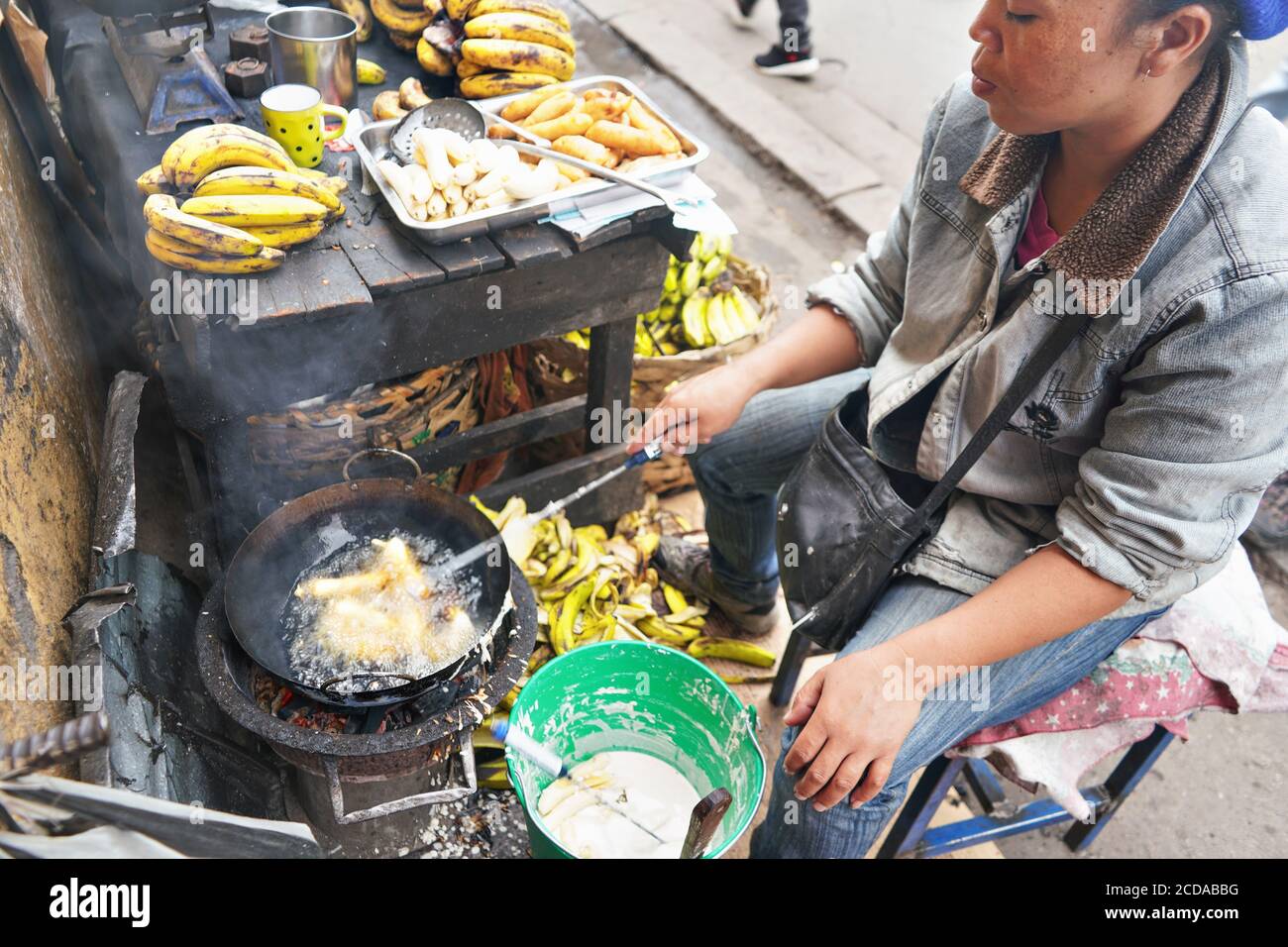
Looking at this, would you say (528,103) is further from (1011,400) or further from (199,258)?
(1011,400)

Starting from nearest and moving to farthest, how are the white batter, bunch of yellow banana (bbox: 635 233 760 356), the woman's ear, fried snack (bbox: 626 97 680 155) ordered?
the woman's ear < the white batter < fried snack (bbox: 626 97 680 155) < bunch of yellow banana (bbox: 635 233 760 356)

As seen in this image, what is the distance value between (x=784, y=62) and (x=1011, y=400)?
5604 mm

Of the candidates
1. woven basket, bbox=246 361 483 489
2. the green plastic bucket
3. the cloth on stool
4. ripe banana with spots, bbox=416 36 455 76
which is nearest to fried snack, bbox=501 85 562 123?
ripe banana with spots, bbox=416 36 455 76

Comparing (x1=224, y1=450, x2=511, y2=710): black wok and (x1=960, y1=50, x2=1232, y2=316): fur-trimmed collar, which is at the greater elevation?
(x1=960, y1=50, x2=1232, y2=316): fur-trimmed collar

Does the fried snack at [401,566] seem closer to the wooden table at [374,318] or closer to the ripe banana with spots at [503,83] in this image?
the wooden table at [374,318]

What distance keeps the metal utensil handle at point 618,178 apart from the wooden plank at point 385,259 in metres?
0.51

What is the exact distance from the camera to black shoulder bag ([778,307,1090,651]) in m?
2.16

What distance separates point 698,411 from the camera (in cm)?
252

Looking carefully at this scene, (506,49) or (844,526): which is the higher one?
(506,49)

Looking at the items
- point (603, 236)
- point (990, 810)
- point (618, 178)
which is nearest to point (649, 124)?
point (618, 178)

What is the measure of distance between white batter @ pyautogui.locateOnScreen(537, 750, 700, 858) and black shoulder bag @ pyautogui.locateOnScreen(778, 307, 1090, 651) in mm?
620

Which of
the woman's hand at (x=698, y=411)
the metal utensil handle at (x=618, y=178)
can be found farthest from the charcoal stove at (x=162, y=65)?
the woman's hand at (x=698, y=411)

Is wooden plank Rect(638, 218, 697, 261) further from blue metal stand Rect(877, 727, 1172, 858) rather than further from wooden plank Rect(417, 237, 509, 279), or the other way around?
blue metal stand Rect(877, 727, 1172, 858)

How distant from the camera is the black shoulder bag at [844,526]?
216 centimetres
